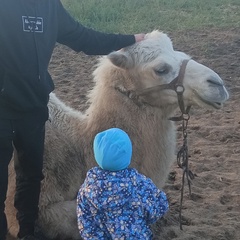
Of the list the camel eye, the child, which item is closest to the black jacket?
the child

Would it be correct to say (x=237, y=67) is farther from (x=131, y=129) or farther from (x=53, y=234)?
(x=53, y=234)

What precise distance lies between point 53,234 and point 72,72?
18.5ft

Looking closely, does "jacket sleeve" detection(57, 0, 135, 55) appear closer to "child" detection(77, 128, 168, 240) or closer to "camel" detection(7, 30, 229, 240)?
"camel" detection(7, 30, 229, 240)

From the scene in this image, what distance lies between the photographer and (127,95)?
4449 millimetres

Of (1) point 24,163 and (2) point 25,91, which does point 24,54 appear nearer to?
(2) point 25,91

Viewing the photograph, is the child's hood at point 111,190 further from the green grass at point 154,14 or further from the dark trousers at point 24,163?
the green grass at point 154,14

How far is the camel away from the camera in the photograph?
417 cm

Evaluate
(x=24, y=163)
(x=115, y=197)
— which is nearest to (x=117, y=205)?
(x=115, y=197)

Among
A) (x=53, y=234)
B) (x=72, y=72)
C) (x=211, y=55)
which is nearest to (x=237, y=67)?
(x=211, y=55)

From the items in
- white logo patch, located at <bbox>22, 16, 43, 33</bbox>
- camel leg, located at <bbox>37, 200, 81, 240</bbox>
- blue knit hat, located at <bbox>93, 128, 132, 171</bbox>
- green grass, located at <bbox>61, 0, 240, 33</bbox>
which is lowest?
green grass, located at <bbox>61, 0, 240, 33</bbox>

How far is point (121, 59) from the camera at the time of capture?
4355mm

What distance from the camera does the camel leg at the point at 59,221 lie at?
4.12 metres

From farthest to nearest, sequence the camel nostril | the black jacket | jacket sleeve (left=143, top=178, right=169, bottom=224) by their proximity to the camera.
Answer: the camel nostril, the black jacket, jacket sleeve (left=143, top=178, right=169, bottom=224)

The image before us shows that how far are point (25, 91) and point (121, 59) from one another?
104 cm
